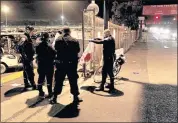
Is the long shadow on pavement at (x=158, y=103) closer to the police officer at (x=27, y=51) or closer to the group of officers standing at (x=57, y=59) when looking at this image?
the group of officers standing at (x=57, y=59)

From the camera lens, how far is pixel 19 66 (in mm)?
13367

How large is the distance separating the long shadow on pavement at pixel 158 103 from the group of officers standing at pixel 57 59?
136 centimetres

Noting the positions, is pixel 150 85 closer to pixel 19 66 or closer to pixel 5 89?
pixel 5 89

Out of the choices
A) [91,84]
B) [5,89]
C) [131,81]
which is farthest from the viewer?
[131,81]

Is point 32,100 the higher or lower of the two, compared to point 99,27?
lower

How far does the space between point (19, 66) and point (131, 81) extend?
18.7 ft

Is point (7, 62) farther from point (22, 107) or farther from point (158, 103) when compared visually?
point (158, 103)

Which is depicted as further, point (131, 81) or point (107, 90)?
point (131, 81)

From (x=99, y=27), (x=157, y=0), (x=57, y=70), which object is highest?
(x=157, y=0)

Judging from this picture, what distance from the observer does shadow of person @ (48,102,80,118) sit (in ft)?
20.5

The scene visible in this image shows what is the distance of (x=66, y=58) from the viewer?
691 centimetres

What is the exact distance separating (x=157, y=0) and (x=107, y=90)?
98.7 feet

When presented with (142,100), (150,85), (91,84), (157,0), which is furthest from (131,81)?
(157,0)

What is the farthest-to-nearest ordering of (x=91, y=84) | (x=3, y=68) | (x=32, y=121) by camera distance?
(x=3, y=68) → (x=91, y=84) → (x=32, y=121)
